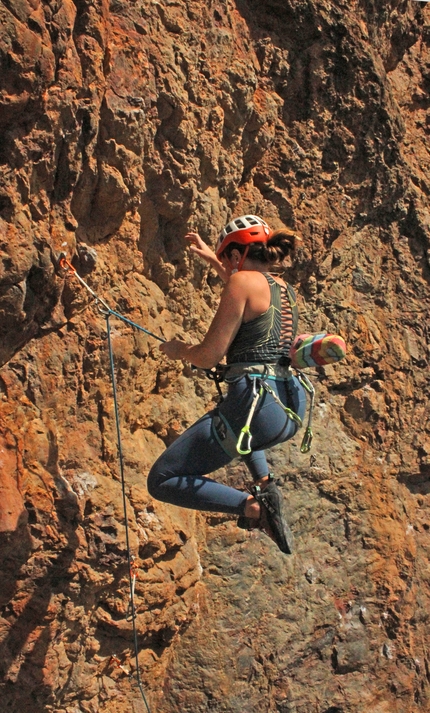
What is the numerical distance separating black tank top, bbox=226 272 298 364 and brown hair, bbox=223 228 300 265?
109 mm

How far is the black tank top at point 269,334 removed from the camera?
364 cm

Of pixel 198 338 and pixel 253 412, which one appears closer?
pixel 253 412

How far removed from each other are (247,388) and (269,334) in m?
0.29

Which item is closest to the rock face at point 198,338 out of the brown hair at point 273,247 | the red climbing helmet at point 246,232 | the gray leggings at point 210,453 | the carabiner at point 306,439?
the gray leggings at point 210,453

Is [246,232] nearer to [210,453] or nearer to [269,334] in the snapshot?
[269,334]

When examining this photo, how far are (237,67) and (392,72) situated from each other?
2.47 meters

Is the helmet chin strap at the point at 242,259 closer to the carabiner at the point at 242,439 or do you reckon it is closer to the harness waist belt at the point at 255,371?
the harness waist belt at the point at 255,371

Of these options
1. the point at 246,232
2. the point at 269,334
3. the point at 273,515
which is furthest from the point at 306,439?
the point at 246,232

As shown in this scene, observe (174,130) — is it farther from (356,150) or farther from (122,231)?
(356,150)

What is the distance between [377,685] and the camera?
233 inches

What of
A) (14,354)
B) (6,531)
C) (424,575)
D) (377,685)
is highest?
(14,354)

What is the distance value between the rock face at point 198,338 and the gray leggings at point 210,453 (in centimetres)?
82

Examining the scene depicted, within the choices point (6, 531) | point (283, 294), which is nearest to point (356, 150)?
point (283, 294)

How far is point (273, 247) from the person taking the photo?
3734 millimetres
